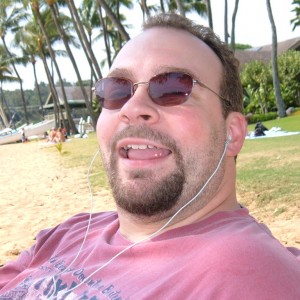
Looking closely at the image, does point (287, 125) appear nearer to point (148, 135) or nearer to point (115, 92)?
point (115, 92)

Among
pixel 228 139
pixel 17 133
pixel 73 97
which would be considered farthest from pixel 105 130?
pixel 73 97

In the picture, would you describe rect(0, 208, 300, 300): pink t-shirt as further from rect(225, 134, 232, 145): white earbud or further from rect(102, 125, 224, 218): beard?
rect(225, 134, 232, 145): white earbud

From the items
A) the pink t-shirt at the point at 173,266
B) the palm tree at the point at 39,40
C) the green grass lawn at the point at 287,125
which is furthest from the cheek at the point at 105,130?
the palm tree at the point at 39,40

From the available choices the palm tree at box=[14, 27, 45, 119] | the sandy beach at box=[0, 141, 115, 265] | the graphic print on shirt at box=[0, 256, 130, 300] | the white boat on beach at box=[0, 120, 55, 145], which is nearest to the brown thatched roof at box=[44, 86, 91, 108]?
the palm tree at box=[14, 27, 45, 119]

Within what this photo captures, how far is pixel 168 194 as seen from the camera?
5.77ft

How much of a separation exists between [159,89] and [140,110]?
133 mm

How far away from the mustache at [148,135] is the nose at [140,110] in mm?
30

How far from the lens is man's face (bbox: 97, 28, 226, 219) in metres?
1.77

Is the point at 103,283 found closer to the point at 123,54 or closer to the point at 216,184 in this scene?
the point at 216,184

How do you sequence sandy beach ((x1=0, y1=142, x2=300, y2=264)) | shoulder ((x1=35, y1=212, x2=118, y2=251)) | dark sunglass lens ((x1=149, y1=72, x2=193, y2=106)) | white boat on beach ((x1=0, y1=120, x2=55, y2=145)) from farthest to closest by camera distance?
white boat on beach ((x1=0, y1=120, x2=55, y2=145)) → sandy beach ((x1=0, y1=142, x2=300, y2=264)) → shoulder ((x1=35, y1=212, x2=118, y2=251)) → dark sunglass lens ((x1=149, y1=72, x2=193, y2=106))

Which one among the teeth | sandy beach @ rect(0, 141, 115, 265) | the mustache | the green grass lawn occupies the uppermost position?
the mustache

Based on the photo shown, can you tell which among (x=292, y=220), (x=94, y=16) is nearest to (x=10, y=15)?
(x=94, y=16)

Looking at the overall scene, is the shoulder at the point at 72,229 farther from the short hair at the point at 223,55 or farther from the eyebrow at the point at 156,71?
the short hair at the point at 223,55

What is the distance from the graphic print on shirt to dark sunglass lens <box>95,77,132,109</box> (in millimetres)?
740
